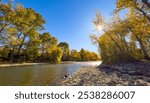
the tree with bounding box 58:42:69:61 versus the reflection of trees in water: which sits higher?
the tree with bounding box 58:42:69:61

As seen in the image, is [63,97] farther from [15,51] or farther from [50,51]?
[50,51]

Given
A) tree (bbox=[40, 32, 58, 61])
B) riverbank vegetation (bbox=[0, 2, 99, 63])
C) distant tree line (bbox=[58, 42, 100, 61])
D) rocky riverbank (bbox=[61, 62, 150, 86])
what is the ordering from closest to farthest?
rocky riverbank (bbox=[61, 62, 150, 86]) < riverbank vegetation (bbox=[0, 2, 99, 63]) < tree (bbox=[40, 32, 58, 61]) < distant tree line (bbox=[58, 42, 100, 61])

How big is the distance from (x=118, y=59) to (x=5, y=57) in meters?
27.6

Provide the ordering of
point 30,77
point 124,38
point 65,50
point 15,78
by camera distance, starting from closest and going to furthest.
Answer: point 15,78 → point 30,77 → point 124,38 → point 65,50

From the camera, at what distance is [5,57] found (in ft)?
156

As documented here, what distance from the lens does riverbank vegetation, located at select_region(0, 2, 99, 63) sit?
39.8 m

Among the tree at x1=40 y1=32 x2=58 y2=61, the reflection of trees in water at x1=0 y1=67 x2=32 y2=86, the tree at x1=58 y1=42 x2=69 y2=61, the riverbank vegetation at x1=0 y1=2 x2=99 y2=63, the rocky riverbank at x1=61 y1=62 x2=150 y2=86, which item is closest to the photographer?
the rocky riverbank at x1=61 y1=62 x2=150 y2=86

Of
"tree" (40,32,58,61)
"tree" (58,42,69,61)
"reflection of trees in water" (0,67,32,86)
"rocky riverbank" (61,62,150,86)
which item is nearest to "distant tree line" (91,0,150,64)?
"rocky riverbank" (61,62,150,86)

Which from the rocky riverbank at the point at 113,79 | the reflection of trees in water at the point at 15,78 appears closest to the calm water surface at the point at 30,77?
Result: the reflection of trees in water at the point at 15,78

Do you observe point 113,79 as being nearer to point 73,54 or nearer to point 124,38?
point 124,38

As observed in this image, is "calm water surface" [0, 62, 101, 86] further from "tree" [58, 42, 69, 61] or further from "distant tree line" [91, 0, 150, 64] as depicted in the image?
"tree" [58, 42, 69, 61]

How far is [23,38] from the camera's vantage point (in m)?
53.5

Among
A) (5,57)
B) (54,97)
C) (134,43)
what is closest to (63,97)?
(54,97)

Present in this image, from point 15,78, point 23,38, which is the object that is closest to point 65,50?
point 23,38
